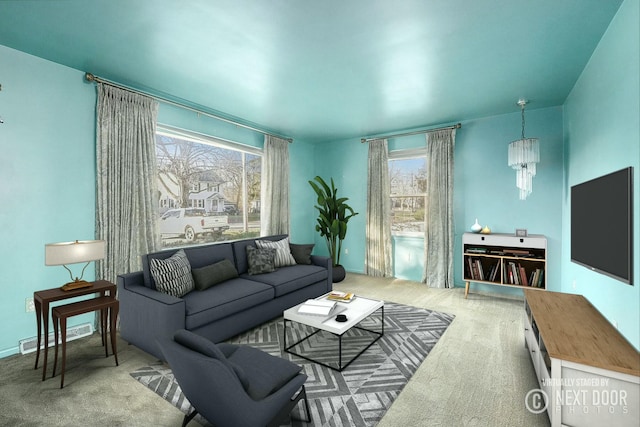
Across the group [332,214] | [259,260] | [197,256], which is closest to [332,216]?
[332,214]

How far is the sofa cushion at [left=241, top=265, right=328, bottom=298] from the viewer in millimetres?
3387

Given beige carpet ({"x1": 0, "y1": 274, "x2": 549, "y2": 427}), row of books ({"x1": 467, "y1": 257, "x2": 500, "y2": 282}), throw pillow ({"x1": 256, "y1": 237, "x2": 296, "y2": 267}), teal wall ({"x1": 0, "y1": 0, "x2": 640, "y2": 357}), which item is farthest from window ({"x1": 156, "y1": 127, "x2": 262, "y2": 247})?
row of books ({"x1": 467, "y1": 257, "x2": 500, "y2": 282})

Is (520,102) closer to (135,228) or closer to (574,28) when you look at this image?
(574,28)

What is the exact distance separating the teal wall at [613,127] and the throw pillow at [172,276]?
337 centimetres

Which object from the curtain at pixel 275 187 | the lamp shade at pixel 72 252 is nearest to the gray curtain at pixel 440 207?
the curtain at pixel 275 187

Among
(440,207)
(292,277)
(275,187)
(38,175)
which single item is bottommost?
(292,277)

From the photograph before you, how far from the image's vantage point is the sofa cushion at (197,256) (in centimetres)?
285

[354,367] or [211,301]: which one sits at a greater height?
[211,301]

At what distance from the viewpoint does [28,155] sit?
267 centimetres

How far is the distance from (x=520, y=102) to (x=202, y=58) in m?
3.83

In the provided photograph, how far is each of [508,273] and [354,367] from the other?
2.89 metres

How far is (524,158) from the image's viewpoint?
362 cm

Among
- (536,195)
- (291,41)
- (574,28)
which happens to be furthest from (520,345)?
(291,41)

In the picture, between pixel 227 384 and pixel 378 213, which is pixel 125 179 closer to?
pixel 227 384
